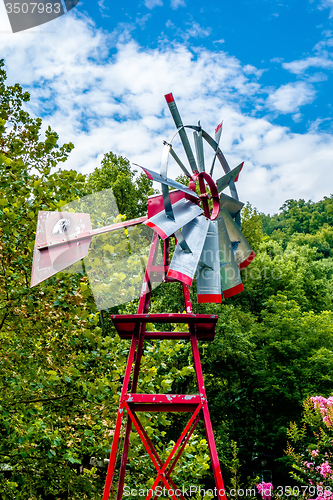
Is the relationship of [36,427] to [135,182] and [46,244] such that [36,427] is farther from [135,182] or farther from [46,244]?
[135,182]

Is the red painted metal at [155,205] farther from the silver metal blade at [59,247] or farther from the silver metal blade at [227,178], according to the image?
the silver metal blade at [59,247]

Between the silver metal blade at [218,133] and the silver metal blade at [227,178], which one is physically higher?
the silver metal blade at [218,133]

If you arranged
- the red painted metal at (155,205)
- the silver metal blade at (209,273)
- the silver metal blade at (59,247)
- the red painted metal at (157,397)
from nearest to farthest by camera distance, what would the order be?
1. the red painted metal at (157,397)
2. the silver metal blade at (209,273)
3. the red painted metal at (155,205)
4. the silver metal blade at (59,247)

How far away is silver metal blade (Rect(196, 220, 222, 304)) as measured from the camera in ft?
10.7

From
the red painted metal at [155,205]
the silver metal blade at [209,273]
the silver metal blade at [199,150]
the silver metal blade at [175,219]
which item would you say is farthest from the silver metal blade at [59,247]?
the silver metal blade at [199,150]

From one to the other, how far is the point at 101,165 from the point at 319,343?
1282 centimetres

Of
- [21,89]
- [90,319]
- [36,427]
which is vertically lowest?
[36,427]

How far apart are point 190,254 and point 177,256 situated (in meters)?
0.11

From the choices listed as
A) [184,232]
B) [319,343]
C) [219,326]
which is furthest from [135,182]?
[184,232]

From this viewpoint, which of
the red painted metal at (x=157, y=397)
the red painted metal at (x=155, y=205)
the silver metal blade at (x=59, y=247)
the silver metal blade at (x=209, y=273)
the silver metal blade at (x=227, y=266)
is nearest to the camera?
the red painted metal at (x=157, y=397)

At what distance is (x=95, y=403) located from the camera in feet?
14.4

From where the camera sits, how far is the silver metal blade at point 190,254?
9.78ft

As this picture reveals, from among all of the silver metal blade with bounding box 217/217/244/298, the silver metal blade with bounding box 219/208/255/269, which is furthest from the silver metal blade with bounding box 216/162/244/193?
the silver metal blade with bounding box 219/208/255/269

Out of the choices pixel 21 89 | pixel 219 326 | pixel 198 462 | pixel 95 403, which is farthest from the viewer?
pixel 219 326
